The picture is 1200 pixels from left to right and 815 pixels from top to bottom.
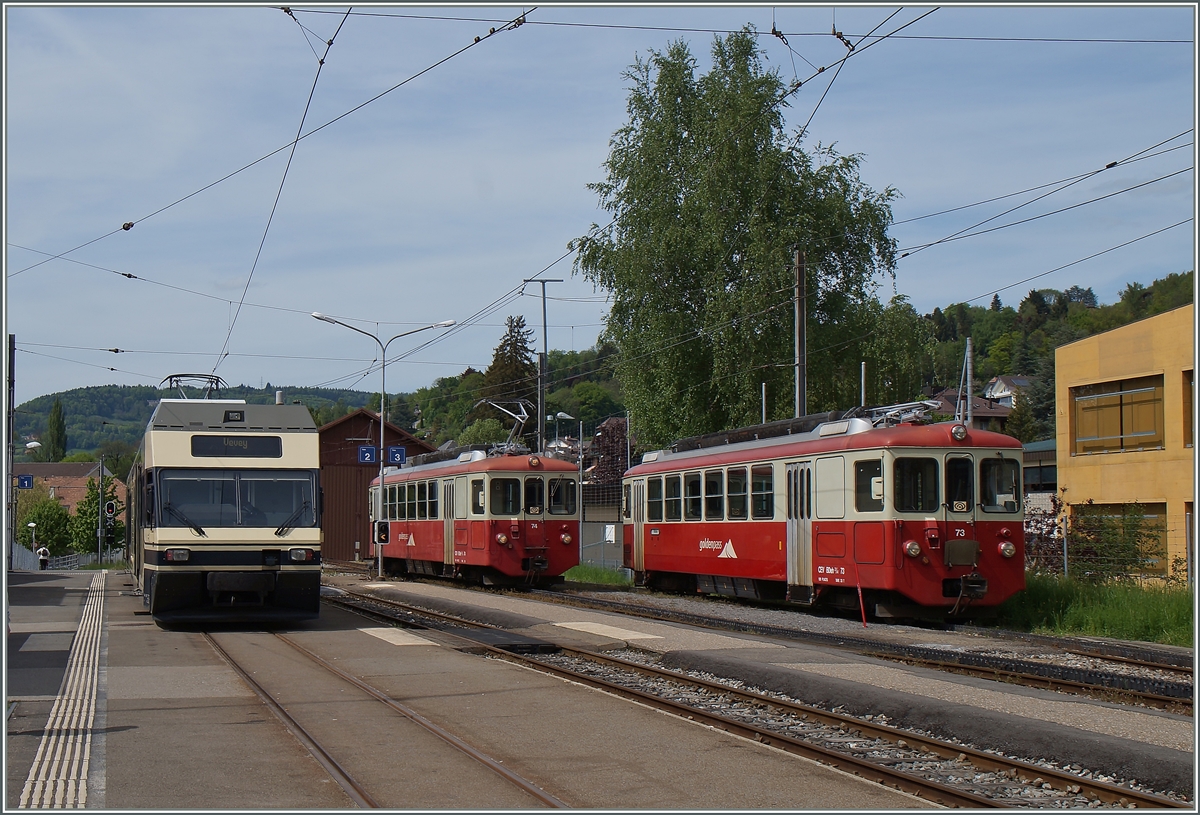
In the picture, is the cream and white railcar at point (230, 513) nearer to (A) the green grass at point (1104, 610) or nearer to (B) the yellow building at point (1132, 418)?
(A) the green grass at point (1104, 610)

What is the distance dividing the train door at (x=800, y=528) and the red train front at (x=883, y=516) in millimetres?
16

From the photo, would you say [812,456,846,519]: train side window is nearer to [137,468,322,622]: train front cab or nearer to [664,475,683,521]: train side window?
[664,475,683,521]: train side window

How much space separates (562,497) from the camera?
27391mm

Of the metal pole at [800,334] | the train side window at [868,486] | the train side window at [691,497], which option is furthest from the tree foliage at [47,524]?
the train side window at [868,486]

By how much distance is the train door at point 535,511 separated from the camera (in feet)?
88.0

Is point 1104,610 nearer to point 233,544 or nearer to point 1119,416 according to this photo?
point 233,544

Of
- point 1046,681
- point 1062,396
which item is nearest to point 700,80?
point 1062,396

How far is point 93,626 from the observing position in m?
17.6

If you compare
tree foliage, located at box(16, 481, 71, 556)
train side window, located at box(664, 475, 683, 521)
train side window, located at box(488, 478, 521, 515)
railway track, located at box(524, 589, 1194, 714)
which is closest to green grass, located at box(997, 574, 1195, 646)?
railway track, located at box(524, 589, 1194, 714)

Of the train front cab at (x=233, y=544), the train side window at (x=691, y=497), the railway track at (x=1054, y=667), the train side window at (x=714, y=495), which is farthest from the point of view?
the train side window at (x=691, y=497)

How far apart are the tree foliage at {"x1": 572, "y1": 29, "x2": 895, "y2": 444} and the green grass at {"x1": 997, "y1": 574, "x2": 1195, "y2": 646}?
15.8m

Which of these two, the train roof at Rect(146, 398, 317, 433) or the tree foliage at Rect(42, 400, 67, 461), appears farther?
the tree foliage at Rect(42, 400, 67, 461)

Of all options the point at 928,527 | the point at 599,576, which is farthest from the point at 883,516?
the point at 599,576

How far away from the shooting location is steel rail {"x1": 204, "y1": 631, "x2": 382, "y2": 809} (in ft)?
22.3
